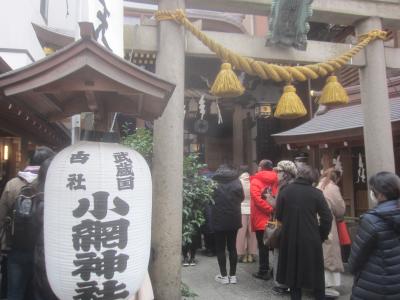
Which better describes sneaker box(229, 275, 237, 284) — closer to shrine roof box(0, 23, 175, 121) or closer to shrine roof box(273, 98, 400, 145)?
shrine roof box(273, 98, 400, 145)

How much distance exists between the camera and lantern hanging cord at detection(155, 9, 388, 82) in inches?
184

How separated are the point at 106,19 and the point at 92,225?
222 cm

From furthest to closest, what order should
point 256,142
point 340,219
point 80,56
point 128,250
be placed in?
1. point 256,142
2. point 340,219
3. point 128,250
4. point 80,56

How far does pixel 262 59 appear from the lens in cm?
533

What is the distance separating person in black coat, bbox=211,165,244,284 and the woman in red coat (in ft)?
1.17

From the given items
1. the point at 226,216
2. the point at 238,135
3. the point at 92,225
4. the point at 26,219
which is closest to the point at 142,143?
the point at 226,216

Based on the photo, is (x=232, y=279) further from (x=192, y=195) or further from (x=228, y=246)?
(x=192, y=195)

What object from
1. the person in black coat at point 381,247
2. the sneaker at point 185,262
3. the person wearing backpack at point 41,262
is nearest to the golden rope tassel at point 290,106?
the person in black coat at point 381,247

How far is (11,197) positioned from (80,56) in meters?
2.02

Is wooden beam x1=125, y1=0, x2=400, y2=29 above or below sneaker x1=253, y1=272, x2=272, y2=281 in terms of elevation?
above

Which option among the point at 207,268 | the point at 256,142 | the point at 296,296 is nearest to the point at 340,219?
the point at 296,296

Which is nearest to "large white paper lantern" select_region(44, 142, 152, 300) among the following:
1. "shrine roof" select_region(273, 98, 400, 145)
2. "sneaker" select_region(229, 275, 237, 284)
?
"sneaker" select_region(229, 275, 237, 284)

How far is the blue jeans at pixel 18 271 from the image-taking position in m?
3.94

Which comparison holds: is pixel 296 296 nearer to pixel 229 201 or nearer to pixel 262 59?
pixel 229 201
